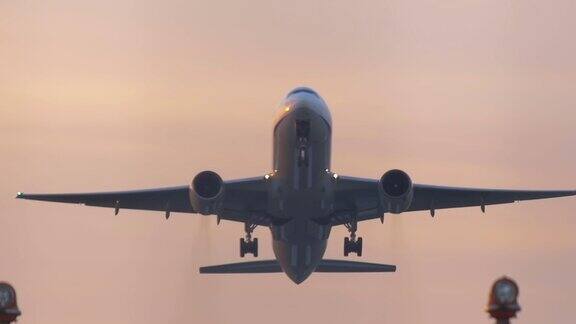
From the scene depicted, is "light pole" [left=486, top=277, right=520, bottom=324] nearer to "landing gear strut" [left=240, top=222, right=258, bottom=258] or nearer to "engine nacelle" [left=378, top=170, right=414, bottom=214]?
"engine nacelle" [left=378, top=170, right=414, bottom=214]

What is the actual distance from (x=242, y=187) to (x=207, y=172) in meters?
2.39

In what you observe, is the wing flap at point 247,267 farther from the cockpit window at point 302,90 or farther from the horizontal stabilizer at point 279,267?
the cockpit window at point 302,90

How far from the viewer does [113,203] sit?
48219 millimetres

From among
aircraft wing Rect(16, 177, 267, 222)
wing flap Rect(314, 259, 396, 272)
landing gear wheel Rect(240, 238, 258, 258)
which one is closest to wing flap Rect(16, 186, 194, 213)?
aircraft wing Rect(16, 177, 267, 222)

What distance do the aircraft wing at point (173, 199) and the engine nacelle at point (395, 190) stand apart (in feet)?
15.3

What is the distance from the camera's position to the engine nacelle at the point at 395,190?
138 ft

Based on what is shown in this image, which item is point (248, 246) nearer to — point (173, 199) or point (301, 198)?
point (173, 199)

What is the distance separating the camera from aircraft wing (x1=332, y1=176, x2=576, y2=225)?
144ft

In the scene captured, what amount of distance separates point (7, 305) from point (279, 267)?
36327 millimetres

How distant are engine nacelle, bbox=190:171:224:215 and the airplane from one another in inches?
1.4

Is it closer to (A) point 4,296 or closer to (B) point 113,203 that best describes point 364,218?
(B) point 113,203

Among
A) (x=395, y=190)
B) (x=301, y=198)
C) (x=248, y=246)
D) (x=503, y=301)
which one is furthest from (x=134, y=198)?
(x=503, y=301)

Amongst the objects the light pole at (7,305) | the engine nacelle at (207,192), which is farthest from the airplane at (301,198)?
the light pole at (7,305)

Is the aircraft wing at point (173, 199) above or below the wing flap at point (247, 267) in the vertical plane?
above
